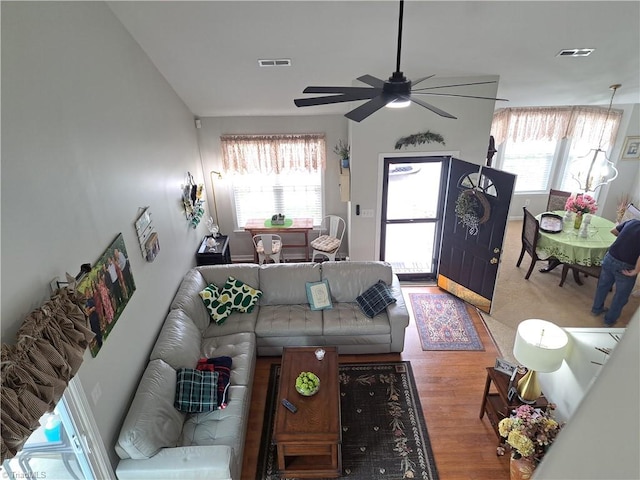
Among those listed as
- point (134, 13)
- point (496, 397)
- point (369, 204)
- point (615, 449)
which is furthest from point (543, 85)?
point (615, 449)

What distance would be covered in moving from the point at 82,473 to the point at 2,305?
1.43 metres

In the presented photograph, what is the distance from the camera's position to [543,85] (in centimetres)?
470

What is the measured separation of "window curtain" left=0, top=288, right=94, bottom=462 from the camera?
5.86ft

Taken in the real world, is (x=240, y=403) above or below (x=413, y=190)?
below

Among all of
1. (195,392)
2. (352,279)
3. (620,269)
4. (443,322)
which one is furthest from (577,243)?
(195,392)

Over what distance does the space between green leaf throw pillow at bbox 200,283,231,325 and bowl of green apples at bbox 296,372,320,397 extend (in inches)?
53.1

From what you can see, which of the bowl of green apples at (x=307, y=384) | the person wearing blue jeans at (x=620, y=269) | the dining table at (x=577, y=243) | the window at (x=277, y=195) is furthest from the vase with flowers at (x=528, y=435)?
the window at (x=277, y=195)

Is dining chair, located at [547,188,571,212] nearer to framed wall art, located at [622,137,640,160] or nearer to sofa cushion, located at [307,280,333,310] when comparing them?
framed wall art, located at [622,137,640,160]

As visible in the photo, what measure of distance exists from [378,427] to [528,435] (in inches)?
52.2

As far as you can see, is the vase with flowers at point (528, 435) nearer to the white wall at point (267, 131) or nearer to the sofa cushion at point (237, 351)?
the sofa cushion at point (237, 351)

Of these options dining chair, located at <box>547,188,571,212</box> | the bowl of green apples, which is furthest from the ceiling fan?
dining chair, located at <box>547,188,571,212</box>

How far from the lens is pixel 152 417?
2.92 meters

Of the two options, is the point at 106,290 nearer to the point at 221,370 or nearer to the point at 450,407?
the point at 221,370

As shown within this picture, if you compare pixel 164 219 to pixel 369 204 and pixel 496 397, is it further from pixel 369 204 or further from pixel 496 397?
pixel 496 397
